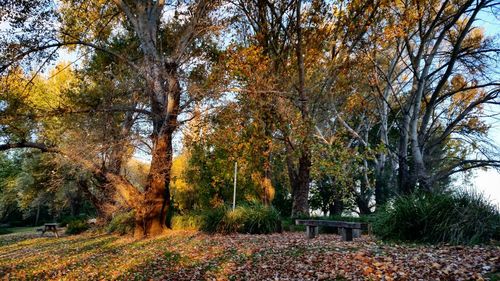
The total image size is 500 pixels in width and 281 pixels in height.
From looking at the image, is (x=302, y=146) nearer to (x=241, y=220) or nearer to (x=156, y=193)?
(x=241, y=220)

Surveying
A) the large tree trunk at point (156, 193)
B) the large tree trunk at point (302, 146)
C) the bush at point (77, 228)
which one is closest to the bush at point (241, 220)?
the large tree trunk at point (156, 193)

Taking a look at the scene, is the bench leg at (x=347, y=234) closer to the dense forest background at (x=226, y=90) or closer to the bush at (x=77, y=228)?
the dense forest background at (x=226, y=90)

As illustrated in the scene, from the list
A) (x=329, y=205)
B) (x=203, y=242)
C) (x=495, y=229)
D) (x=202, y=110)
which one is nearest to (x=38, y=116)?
(x=202, y=110)

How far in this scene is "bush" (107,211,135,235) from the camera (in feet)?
48.3

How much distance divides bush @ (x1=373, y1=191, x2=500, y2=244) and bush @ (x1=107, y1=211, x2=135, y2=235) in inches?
401

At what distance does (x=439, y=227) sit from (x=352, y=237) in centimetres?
252

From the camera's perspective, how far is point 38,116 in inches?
468

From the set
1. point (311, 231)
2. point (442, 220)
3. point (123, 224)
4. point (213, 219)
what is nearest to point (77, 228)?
point (123, 224)

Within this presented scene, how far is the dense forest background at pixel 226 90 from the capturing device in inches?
487

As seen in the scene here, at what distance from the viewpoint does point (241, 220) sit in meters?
12.0

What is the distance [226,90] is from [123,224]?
739 cm

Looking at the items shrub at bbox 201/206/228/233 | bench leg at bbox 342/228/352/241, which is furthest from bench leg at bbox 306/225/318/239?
shrub at bbox 201/206/228/233

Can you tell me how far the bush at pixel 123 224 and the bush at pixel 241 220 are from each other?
11.0 ft

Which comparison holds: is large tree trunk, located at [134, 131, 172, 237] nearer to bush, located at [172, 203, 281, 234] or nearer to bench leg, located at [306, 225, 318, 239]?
bush, located at [172, 203, 281, 234]
